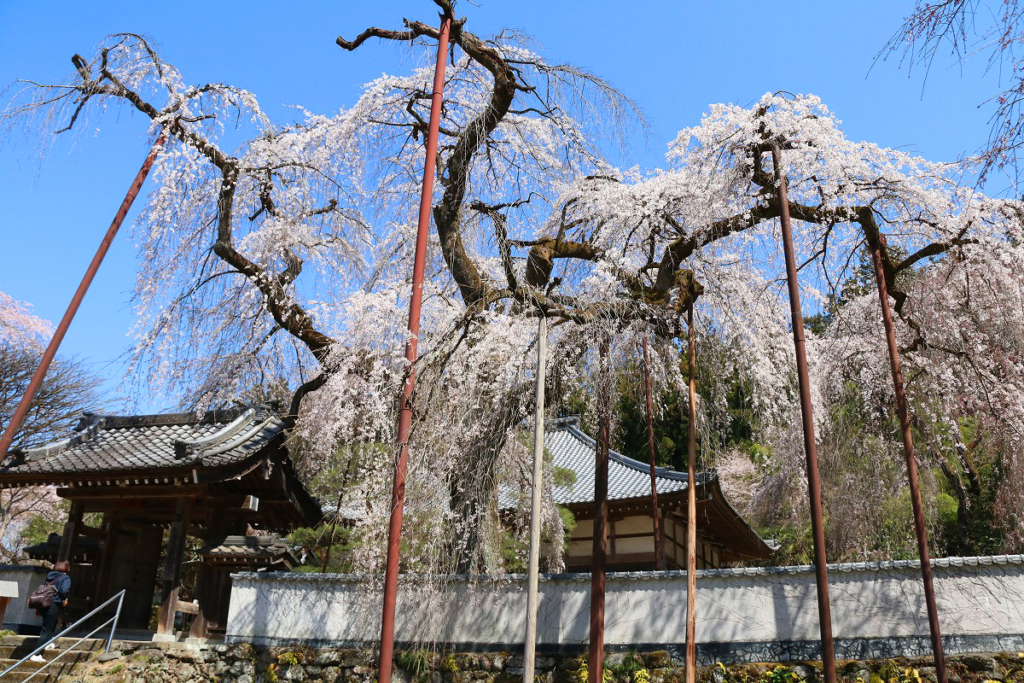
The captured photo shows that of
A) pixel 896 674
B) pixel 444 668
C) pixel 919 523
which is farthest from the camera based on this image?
pixel 444 668

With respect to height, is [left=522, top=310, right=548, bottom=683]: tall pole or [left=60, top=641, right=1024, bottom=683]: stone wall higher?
[left=522, top=310, right=548, bottom=683]: tall pole

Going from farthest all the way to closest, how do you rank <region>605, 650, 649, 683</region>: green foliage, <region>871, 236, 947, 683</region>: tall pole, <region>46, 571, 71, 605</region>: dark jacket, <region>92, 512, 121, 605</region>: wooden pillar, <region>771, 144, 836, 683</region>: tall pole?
<region>92, 512, 121, 605</region>: wooden pillar → <region>46, 571, 71, 605</region>: dark jacket → <region>605, 650, 649, 683</region>: green foliage → <region>871, 236, 947, 683</region>: tall pole → <region>771, 144, 836, 683</region>: tall pole

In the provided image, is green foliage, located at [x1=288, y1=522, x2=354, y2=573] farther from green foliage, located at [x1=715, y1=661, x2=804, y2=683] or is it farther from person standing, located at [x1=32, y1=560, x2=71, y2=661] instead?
green foliage, located at [x1=715, y1=661, x2=804, y2=683]

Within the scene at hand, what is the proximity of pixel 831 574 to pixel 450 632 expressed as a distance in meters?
4.68

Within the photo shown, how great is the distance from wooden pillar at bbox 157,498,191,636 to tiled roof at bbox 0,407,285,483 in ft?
2.73

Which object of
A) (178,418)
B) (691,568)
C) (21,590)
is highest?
(178,418)

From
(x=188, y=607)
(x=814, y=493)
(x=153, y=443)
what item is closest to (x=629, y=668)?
(x=814, y=493)

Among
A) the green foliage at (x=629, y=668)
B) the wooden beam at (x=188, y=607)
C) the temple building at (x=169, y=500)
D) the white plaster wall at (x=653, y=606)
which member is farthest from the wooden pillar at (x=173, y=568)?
the green foliage at (x=629, y=668)

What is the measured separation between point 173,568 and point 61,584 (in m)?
1.55

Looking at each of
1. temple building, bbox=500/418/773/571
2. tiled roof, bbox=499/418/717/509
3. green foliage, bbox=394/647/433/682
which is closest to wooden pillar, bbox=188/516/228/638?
green foliage, bbox=394/647/433/682

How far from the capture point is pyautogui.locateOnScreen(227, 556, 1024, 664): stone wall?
26.4 ft

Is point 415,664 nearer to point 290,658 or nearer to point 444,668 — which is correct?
point 444,668

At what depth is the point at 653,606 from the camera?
9102 mm

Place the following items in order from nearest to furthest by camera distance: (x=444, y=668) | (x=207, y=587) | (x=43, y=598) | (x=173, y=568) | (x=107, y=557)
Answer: (x=444, y=668) < (x=43, y=598) < (x=173, y=568) < (x=207, y=587) < (x=107, y=557)
